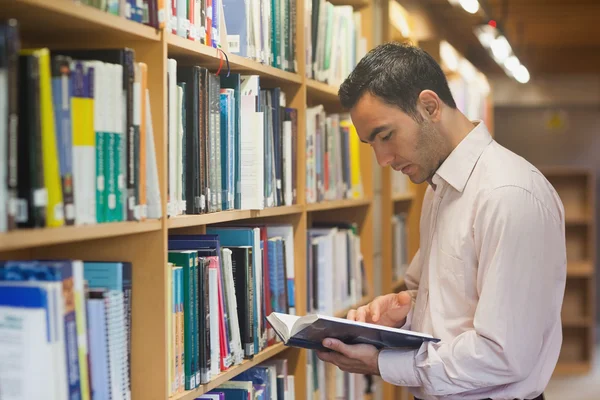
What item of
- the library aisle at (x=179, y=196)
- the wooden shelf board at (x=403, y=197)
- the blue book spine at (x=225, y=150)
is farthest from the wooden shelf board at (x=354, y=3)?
the blue book spine at (x=225, y=150)

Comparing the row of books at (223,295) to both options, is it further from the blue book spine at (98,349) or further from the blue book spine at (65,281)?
the blue book spine at (65,281)

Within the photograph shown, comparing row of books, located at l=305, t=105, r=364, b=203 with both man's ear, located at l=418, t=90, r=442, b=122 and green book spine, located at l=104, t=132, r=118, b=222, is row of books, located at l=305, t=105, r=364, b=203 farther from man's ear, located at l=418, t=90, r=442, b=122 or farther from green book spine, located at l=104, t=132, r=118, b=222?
green book spine, located at l=104, t=132, r=118, b=222

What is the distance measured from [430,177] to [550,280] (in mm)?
429

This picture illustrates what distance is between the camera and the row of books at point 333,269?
2957mm

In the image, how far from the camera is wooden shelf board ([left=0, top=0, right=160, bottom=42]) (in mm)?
1385

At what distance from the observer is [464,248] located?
1970mm

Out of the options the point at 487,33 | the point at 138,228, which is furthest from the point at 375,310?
the point at 487,33

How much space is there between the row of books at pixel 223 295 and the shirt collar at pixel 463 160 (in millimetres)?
602

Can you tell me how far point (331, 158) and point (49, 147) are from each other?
185 cm

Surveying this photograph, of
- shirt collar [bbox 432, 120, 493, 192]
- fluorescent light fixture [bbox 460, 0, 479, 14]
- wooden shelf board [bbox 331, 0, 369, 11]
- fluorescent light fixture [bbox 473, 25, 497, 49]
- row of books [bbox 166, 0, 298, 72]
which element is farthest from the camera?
fluorescent light fixture [bbox 473, 25, 497, 49]

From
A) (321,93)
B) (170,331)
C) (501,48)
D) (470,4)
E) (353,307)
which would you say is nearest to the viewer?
(170,331)

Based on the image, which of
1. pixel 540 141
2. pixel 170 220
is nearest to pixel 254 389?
pixel 170 220

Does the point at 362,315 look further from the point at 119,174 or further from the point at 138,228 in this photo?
the point at 119,174

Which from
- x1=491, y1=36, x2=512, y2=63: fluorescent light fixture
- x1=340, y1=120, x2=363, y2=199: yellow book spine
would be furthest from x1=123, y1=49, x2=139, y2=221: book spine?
x1=491, y1=36, x2=512, y2=63: fluorescent light fixture
